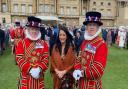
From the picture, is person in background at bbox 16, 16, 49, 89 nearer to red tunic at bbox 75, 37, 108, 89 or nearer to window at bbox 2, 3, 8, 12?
red tunic at bbox 75, 37, 108, 89

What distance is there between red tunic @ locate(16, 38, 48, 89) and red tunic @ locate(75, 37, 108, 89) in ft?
1.92

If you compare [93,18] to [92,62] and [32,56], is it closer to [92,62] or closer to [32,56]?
[92,62]

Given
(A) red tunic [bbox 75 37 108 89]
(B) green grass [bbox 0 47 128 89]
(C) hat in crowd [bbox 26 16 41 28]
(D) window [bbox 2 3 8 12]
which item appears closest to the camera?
(A) red tunic [bbox 75 37 108 89]

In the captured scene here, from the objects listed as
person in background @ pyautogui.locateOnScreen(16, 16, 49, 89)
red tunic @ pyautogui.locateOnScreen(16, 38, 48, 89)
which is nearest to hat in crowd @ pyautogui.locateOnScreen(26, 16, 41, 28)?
person in background @ pyautogui.locateOnScreen(16, 16, 49, 89)

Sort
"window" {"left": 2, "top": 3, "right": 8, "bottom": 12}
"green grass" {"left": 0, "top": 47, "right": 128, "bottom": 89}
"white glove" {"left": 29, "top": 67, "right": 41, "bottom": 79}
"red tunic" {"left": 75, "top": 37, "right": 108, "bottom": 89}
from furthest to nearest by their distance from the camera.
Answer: "window" {"left": 2, "top": 3, "right": 8, "bottom": 12} < "green grass" {"left": 0, "top": 47, "right": 128, "bottom": 89} < "white glove" {"left": 29, "top": 67, "right": 41, "bottom": 79} < "red tunic" {"left": 75, "top": 37, "right": 108, "bottom": 89}

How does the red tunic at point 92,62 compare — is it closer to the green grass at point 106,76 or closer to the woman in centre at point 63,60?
the woman in centre at point 63,60

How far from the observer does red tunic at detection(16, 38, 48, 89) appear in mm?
6293

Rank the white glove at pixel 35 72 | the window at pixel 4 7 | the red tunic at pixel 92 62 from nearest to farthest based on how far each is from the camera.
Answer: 1. the red tunic at pixel 92 62
2. the white glove at pixel 35 72
3. the window at pixel 4 7

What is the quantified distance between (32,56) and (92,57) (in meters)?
1.01

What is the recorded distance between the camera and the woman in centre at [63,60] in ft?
21.7

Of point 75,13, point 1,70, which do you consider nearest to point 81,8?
point 75,13

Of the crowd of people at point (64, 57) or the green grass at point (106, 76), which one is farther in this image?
the green grass at point (106, 76)

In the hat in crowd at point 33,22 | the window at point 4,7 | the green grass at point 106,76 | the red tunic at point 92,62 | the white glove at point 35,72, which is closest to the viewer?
the red tunic at point 92,62

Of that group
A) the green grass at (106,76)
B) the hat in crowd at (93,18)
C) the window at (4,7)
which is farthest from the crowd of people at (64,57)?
the window at (4,7)
